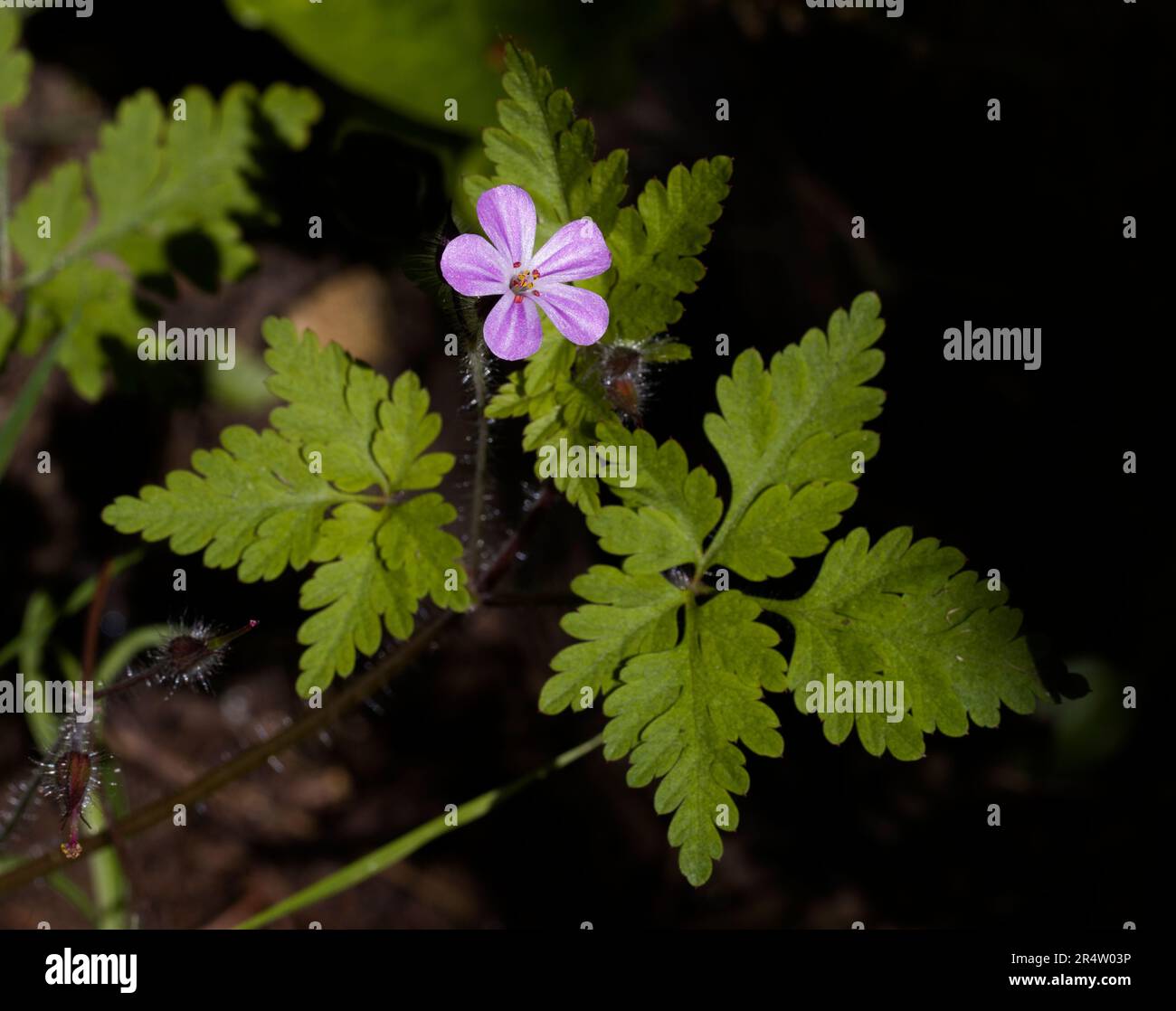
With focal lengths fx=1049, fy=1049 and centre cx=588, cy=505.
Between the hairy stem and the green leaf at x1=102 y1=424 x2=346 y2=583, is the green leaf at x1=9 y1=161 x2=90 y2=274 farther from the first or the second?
the hairy stem

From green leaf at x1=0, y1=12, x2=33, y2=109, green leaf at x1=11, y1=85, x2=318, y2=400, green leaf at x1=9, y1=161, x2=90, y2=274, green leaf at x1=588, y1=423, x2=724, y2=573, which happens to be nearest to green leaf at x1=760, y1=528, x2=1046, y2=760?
green leaf at x1=588, y1=423, x2=724, y2=573

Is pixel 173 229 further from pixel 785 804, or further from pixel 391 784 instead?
pixel 785 804

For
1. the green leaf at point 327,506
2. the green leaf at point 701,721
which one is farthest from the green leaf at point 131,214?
the green leaf at point 701,721

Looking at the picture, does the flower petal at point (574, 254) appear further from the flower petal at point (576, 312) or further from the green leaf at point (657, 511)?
the green leaf at point (657, 511)

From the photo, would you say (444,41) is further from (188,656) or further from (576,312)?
(188,656)

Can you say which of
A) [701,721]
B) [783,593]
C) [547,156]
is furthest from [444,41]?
[701,721]
